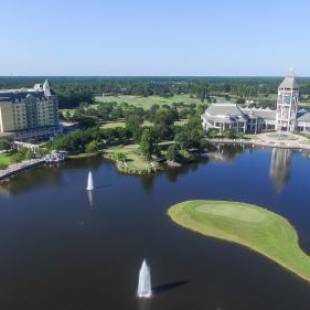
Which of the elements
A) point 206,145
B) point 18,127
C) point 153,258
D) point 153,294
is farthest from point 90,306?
point 18,127

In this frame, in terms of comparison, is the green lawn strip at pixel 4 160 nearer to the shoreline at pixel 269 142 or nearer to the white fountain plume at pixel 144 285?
the white fountain plume at pixel 144 285

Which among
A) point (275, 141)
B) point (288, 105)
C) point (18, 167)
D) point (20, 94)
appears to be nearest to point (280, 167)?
point (275, 141)

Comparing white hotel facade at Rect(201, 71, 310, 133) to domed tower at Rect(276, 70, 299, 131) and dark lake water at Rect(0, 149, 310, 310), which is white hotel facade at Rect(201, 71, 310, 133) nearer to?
domed tower at Rect(276, 70, 299, 131)

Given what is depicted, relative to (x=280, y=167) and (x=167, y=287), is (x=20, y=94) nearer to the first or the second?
(x=280, y=167)

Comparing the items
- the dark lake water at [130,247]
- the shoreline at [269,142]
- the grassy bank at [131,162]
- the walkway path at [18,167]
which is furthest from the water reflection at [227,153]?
the walkway path at [18,167]

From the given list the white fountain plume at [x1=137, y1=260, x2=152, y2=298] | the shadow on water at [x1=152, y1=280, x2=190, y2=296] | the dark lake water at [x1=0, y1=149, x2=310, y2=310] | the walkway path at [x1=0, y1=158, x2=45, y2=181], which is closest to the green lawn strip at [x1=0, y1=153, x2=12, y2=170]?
the walkway path at [x1=0, y1=158, x2=45, y2=181]
